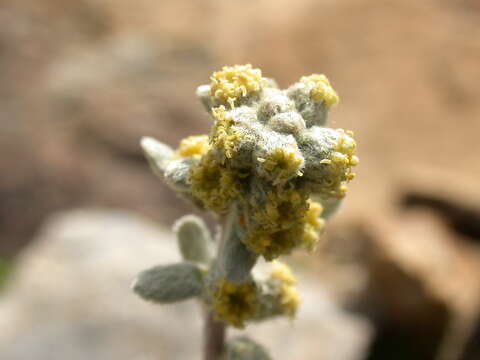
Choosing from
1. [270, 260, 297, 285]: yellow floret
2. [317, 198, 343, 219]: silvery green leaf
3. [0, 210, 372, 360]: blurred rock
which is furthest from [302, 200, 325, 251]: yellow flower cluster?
[0, 210, 372, 360]: blurred rock

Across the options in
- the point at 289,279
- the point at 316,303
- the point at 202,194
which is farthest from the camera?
the point at 316,303

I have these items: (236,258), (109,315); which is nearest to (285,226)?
(236,258)

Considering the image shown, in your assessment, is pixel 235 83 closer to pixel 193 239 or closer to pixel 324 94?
pixel 324 94

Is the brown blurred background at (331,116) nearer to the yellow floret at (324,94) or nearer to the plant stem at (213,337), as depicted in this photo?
the plant stem at (213,337)

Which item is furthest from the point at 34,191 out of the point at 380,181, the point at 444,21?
the point at 444,21

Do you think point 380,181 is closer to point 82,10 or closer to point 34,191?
point 34,191

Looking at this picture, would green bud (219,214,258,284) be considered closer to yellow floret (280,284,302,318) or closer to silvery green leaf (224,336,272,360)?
yellow floret (280,284,302,318)
